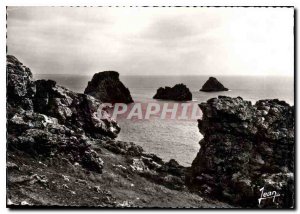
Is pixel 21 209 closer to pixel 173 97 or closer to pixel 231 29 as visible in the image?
pixel 173 97

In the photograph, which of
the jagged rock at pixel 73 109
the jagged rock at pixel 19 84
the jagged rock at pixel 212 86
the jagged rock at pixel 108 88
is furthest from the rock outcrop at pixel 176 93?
the jagged rock at pixel 19 84

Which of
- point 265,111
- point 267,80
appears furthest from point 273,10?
point 265,111

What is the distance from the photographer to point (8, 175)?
40.7 ft

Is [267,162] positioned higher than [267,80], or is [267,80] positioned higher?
[267,80]

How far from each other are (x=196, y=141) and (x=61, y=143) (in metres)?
4.33

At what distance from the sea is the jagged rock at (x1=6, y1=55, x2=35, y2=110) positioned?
36 centimetres

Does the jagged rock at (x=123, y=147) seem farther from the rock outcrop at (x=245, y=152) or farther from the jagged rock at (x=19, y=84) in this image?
the jagged rock at (x=19, y=84)

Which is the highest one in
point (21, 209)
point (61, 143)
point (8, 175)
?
point (61, 143)

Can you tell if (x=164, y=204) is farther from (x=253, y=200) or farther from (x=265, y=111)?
(x=265, y=111)

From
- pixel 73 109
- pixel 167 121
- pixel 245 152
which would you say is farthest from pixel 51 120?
pixel 245 152

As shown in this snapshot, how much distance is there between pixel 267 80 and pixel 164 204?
5.01 metres

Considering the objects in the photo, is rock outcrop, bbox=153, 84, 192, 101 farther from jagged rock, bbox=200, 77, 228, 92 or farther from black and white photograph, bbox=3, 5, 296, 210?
jagged rock, bbox=200, 77, 228, 92

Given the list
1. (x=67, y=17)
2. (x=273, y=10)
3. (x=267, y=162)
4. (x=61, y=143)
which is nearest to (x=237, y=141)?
(x=267, y=162)

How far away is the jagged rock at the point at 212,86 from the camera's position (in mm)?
12508
